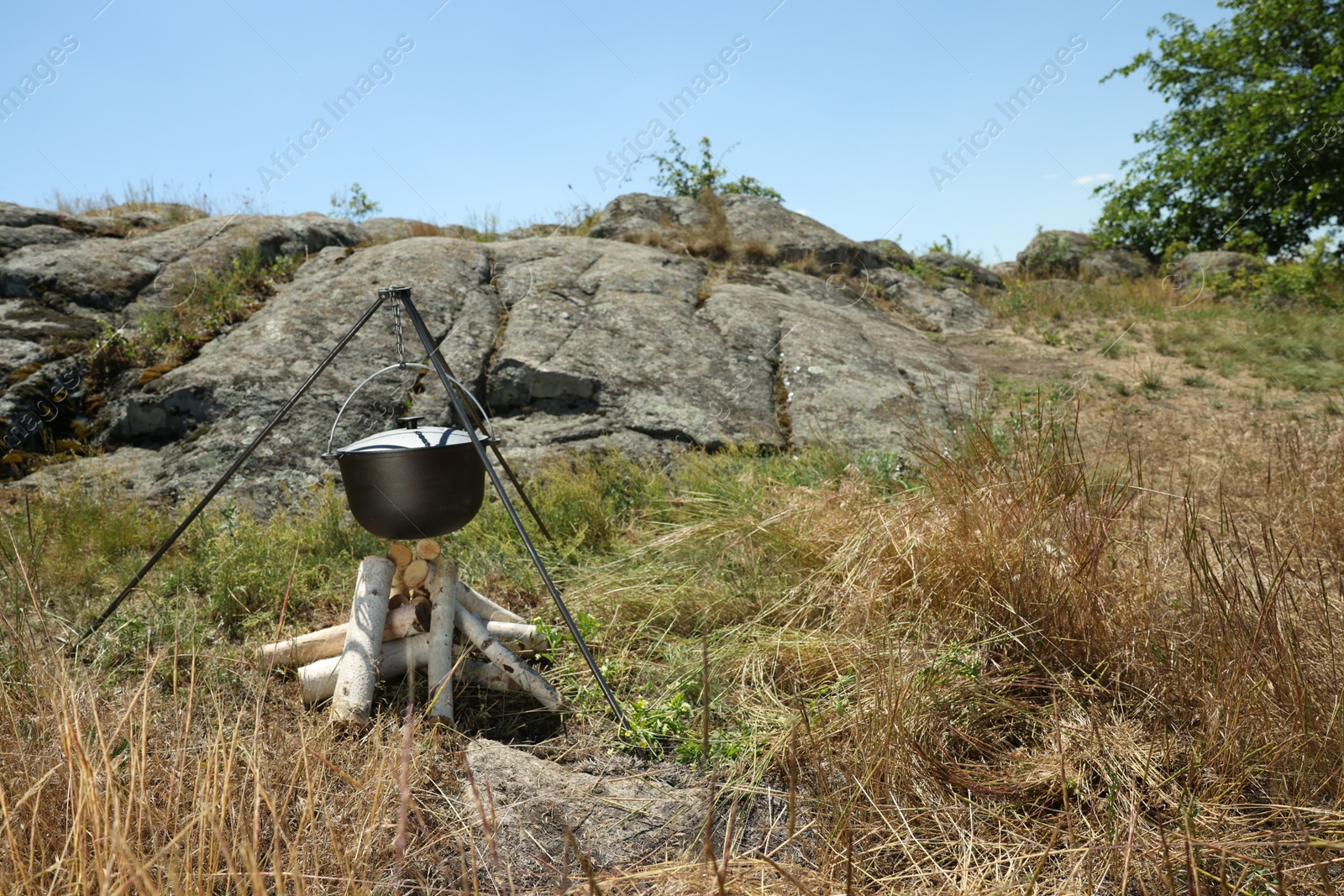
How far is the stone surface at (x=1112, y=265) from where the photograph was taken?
14430 mm

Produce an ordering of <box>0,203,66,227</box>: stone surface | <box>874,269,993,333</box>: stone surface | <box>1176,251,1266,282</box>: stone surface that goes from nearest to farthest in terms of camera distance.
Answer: <box>0,203,66,227</box>: stone surface → <box>874,269,993,333</box>: stone surface → <box>1176,251,1266,282</box>: stone surface

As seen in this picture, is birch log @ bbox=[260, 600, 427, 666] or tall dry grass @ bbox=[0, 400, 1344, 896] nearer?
tall dry grass @ bbox=[0, 400, 1344, 896]

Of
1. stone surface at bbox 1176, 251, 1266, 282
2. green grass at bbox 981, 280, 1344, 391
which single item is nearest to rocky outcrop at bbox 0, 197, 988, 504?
green grass at bbox 981, 280, 1344, 391

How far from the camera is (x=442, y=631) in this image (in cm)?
310

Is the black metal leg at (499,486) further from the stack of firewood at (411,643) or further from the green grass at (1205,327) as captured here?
the green grass at (1205,327)

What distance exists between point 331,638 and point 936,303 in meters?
9.89

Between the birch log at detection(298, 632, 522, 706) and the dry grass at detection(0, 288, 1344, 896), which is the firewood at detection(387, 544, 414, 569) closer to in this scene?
the birch log at detection(298, 632, 522, 706)

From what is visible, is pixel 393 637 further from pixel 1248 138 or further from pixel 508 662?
pixel 1248 138

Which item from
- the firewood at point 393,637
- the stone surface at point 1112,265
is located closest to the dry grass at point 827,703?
the firewood at point 393,637

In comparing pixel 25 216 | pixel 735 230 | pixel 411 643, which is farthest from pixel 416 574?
pixel 735 230

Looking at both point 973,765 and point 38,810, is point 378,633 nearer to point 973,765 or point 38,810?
point 38,810

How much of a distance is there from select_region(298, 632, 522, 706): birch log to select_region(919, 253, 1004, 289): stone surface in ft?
37.7

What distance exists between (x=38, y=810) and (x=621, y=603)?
2.22 m

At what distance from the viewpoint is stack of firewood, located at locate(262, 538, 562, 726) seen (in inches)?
116
